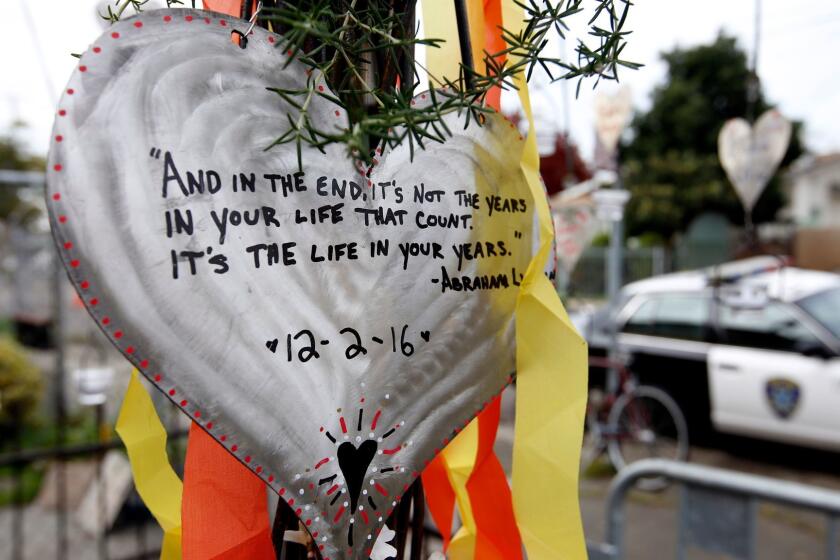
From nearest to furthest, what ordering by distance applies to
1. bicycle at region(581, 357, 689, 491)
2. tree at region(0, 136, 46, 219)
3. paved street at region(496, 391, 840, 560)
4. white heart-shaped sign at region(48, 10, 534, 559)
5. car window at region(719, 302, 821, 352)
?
white heart-shaped sign at region(48, 10, 534, 559) → paved street at region(496, 391, 840, 560) → car window at region(719, 302, 821, 352) → bicycle at region(581, 357, 689, 491) → tree at region(0, 136, 46, 219)

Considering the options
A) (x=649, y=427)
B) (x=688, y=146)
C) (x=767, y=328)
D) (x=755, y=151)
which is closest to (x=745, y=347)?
(x=767, y=328)

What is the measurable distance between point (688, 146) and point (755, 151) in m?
16.4

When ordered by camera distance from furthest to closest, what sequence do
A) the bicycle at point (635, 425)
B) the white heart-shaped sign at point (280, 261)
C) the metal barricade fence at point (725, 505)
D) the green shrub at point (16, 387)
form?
the green shrub at point (16, 387)
the bicycle at point (635, 425)
the metal barricade fence at point (725, 505)
the white heart-shaped sign at point (280, 261)

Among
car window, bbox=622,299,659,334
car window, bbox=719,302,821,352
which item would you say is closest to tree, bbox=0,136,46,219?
car window, bbox=622,299,659,334

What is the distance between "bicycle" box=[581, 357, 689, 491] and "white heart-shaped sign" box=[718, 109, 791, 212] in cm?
155

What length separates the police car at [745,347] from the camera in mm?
4211

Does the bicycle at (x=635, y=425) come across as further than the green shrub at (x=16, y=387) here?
No

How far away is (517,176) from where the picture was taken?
66 centimetres

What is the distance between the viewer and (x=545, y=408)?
65 centimetres

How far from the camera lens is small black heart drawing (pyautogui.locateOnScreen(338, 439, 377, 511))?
55 cm

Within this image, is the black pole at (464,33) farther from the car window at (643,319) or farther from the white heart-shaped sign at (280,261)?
the car window at (643,319)

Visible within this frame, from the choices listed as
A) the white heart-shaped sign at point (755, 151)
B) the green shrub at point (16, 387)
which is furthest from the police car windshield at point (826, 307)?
the green shrub at point (16, 387)

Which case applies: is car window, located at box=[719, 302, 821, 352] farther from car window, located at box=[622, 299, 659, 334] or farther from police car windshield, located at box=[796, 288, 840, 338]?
car window, located at box=[622, 299, 659, 334]

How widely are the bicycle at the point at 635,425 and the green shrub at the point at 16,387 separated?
13.1ft
